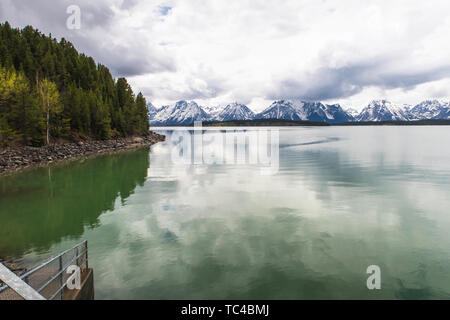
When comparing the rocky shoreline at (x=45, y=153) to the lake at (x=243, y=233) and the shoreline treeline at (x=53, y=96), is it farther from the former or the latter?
the lake at (x=243, y=233)

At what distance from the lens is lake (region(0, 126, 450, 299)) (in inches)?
549

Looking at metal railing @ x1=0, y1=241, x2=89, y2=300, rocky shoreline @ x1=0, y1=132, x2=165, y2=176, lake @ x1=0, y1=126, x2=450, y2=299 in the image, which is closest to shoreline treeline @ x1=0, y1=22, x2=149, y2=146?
rocky shoreline @ x1=0, y1=132, x2=165, y2=176

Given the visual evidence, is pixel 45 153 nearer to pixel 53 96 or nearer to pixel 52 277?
pixel 53 96

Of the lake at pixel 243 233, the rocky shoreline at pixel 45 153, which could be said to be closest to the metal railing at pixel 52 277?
the lake at pixel 243 233

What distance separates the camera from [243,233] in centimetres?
2062

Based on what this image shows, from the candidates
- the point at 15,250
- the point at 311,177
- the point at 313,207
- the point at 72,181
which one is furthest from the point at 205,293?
the point at 72,181

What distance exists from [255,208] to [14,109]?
6872cm

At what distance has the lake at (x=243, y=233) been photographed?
1395cm

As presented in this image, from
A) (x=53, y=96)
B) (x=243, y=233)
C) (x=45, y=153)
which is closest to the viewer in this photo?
(x=243, y=233)

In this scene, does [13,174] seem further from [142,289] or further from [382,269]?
[382,269]

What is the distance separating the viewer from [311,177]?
4238cm

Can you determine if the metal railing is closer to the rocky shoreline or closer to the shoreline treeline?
the rocky shoreline

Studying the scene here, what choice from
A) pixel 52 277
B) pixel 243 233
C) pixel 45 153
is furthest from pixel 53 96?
pixel 52 277

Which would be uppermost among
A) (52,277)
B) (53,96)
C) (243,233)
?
(53,96)
